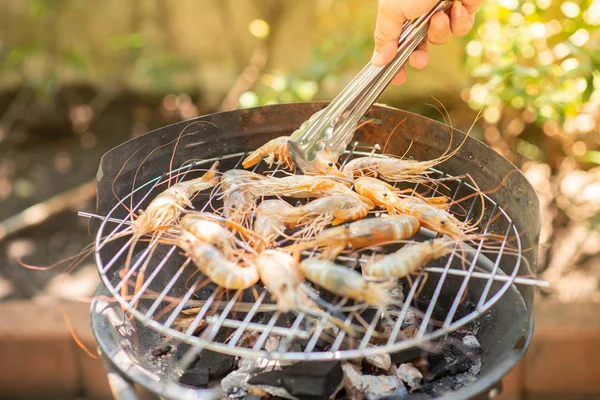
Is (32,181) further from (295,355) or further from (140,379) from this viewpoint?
(295,355)

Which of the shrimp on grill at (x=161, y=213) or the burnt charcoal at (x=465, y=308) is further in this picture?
the burnt charcoal at (x=465, y=308)

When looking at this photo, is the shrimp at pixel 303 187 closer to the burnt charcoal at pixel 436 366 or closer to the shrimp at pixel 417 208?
the shrimp at pixel 417 208

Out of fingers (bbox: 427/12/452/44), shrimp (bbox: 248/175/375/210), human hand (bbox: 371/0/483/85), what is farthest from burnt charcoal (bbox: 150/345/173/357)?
fingers (bbox: 427/12/452/44)

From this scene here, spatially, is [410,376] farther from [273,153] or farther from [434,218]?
[273,153]

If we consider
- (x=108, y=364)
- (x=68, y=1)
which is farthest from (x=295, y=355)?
(x=68, y=1)

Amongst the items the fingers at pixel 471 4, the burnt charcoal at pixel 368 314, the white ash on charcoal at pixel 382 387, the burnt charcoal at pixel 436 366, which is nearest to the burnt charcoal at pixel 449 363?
the burnt charcoal at pixel 436 366

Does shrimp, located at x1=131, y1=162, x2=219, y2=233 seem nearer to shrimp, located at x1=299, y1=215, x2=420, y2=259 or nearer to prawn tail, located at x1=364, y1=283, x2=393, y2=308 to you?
shrimp, located at x1=299, y1=215, x2=420, y2=259
